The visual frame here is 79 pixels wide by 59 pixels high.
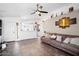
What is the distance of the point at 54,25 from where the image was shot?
107 inches

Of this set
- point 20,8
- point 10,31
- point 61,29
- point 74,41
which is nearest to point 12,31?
point 10,31

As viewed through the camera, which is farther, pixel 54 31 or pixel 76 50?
pixel 54 31

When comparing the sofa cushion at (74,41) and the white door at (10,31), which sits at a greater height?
the white door at (10,31)

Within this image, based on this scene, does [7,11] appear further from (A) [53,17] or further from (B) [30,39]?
(A) [53,17]

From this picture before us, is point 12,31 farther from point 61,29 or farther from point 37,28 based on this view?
point 61,29

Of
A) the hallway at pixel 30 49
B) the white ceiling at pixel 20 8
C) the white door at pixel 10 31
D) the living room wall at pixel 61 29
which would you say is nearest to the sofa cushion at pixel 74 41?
the living room wall at pixel 61 29

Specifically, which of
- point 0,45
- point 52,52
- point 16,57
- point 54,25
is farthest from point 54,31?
point 0,45

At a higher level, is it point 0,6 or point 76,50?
point 0,6

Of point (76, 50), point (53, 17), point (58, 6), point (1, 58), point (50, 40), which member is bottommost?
point (1, 58)

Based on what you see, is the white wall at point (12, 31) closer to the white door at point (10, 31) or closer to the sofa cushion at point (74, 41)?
the white door at point (10, 31)

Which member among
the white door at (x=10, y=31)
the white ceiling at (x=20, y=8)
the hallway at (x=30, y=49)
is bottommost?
the hallway at (x=30, y=49)

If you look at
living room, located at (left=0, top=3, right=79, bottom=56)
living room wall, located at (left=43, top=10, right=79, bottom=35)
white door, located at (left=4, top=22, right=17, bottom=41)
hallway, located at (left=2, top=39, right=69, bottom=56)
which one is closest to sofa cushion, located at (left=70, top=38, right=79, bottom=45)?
living room, located at (left=0, top=3, right=79, bottom=56)

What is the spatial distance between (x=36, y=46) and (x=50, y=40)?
1.02 ft

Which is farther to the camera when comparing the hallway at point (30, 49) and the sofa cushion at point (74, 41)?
the hallway at point (30, 49)
